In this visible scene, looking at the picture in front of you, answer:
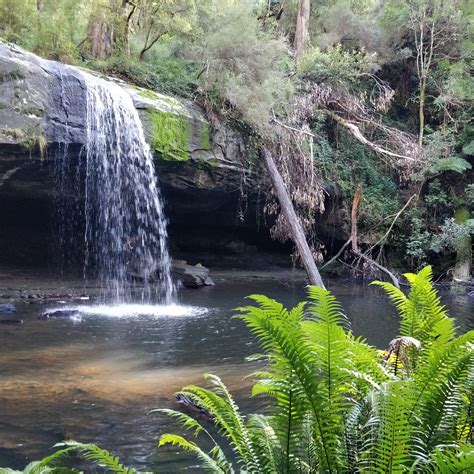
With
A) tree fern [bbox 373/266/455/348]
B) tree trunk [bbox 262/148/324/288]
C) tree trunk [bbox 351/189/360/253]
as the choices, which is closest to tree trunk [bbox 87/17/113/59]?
tree trunk [bbox 262/148/324/288]

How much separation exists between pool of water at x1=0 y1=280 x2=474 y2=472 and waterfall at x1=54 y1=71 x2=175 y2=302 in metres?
2.85

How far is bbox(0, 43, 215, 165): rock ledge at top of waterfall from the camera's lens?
10086mm

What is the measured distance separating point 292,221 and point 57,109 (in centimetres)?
529

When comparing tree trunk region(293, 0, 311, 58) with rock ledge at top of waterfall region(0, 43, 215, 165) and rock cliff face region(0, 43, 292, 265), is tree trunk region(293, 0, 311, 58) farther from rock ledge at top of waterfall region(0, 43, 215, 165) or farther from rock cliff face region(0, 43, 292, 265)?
rock ledge at top of waterfall region(0, 43, 215, 165)

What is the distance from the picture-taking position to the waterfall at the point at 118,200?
38.1 feet

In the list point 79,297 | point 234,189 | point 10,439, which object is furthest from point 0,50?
point 10,439

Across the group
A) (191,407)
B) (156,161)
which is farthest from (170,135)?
(191,407)

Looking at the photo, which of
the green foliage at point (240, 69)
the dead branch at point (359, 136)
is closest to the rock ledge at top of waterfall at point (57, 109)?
the green foliage at point (240, 69)

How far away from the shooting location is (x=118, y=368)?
6.24 meters

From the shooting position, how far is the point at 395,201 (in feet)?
57.4

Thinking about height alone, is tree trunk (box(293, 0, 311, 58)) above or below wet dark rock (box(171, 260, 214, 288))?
above

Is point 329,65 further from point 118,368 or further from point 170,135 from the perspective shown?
point 118,368

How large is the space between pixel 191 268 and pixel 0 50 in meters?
7.24

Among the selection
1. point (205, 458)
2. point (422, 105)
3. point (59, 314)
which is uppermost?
point (422, 105)
